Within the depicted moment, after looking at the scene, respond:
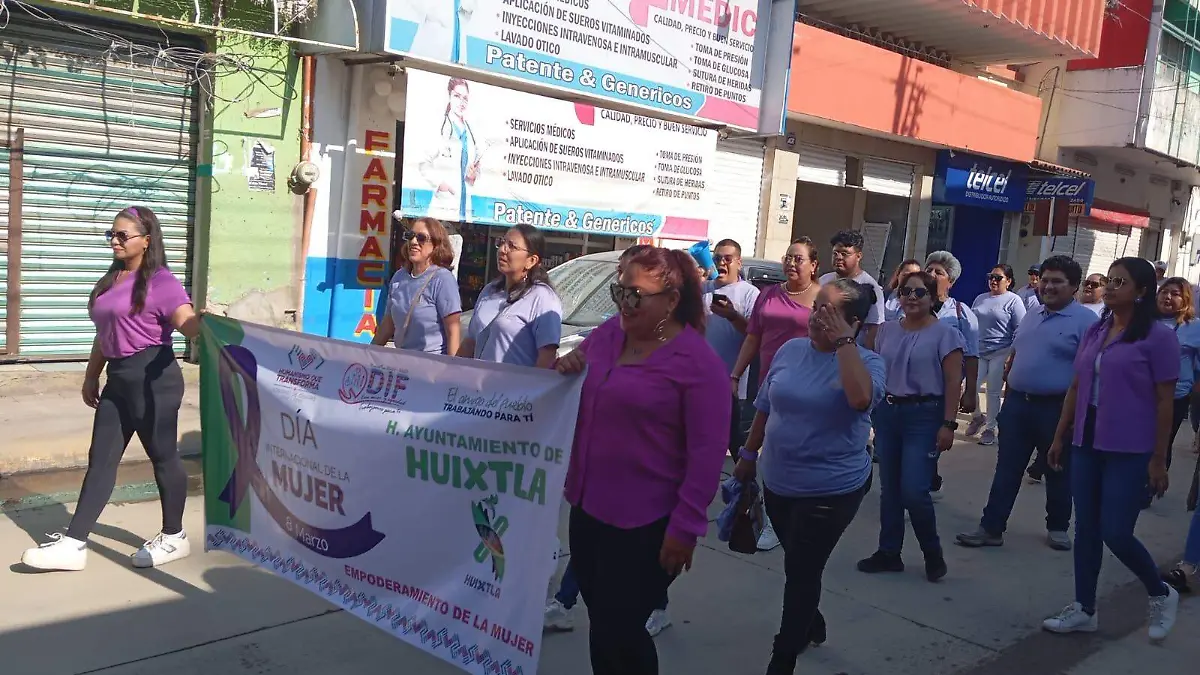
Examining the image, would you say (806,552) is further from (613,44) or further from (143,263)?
(613,44)

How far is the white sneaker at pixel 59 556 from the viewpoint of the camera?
454 cm

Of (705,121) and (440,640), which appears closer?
(440,640)

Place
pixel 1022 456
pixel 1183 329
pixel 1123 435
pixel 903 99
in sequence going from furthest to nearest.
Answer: pixel 903 99 → pixel 1183 329 → pixel 1022 456 → pixel 1123 435

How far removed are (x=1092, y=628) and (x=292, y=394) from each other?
3.83m

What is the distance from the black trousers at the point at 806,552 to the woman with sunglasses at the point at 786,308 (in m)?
1.87

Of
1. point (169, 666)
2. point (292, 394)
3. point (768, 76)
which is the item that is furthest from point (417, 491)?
point (768, 76)

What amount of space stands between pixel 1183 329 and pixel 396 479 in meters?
6.65

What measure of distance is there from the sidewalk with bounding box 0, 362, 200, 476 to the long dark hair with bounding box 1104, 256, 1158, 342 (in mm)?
6087

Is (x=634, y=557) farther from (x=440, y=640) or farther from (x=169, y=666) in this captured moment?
(x=169, y=666)

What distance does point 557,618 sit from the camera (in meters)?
4.30

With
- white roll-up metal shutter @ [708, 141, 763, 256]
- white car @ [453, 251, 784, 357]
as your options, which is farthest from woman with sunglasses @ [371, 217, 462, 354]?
white roll-up metal shutter @ [708, 141, 763, 256]

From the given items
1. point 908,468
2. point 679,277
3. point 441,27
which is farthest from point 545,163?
point 679,277

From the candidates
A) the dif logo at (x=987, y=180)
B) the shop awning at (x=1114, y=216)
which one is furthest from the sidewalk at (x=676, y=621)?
the shop awning at (x=1114, y=216)

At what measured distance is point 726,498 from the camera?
391cm
